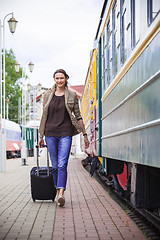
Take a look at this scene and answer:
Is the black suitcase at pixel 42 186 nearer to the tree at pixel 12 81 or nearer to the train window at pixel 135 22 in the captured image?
the train window at pixel 135 22

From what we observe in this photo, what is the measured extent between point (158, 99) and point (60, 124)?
12.4 feet

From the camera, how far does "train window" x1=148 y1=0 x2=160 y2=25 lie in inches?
144

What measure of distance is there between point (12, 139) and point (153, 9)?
45362 mm

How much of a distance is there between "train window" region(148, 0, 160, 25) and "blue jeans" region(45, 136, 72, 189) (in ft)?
11.4

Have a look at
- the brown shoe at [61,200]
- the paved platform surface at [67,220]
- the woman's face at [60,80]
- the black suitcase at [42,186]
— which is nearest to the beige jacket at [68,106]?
the woman's face at [60,80]

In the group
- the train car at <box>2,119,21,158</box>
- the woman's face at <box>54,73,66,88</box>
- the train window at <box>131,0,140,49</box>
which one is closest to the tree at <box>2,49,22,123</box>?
the train car at <box>2,119,21,158</box>

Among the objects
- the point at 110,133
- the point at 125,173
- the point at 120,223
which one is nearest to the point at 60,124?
the point at 110,133

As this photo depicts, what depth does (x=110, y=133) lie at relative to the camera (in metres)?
7.36

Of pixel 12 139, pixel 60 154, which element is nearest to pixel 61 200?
pixel 60 154

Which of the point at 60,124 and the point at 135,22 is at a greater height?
the point at 135,22

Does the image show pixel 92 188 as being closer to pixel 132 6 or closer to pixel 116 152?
pixel 116 152

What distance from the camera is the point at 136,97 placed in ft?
15.2

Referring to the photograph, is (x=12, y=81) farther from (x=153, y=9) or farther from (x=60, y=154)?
(x=153, y=9)

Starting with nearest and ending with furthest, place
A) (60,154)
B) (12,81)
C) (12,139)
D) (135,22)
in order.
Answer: (135,22) → (60,154) → (12,139) → (12,81)
